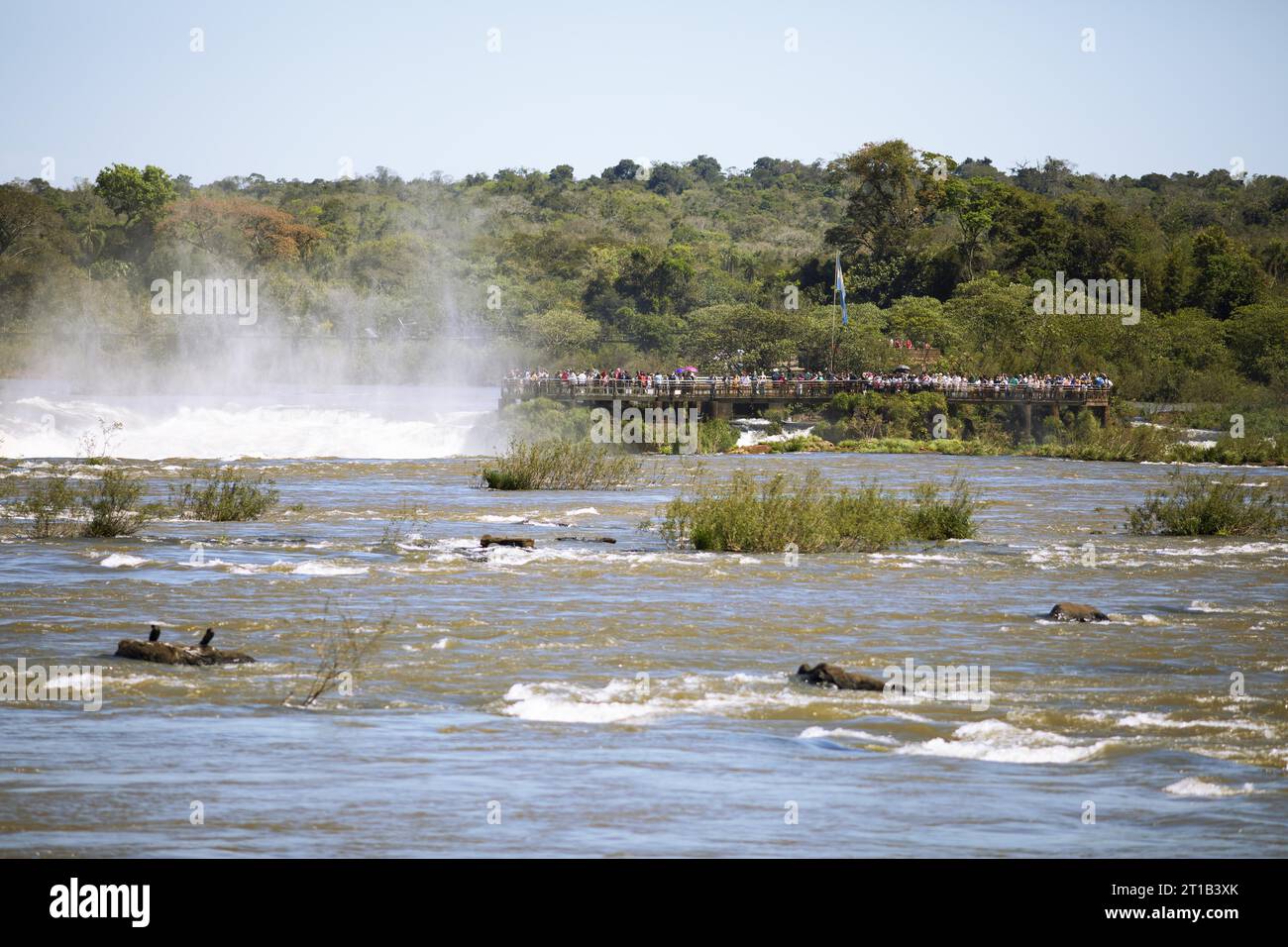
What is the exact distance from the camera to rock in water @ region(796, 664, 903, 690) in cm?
1642

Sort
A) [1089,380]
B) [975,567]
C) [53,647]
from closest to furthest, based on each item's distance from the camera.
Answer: [53,647]
[975,567]
[1089,380]

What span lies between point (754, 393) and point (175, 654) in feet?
182

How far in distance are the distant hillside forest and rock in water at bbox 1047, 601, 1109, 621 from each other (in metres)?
60.2

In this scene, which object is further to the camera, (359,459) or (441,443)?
(441,443)

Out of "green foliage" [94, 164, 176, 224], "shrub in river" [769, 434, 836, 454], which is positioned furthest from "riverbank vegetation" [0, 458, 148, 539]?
"green foliage" [94, 164, 176, 224]

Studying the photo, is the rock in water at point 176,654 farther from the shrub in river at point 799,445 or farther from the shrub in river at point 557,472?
the shrub in river at point 799,445

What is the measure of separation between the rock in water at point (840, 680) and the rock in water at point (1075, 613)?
5444mm

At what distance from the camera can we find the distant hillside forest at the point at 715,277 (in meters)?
84.5

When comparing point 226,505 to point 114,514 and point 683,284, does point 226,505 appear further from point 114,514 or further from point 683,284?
point 683,284

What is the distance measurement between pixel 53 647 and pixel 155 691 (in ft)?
11.0

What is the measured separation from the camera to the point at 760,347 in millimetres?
83625

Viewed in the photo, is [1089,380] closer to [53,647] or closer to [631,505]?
[631,505]

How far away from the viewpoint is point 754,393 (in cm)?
7156
